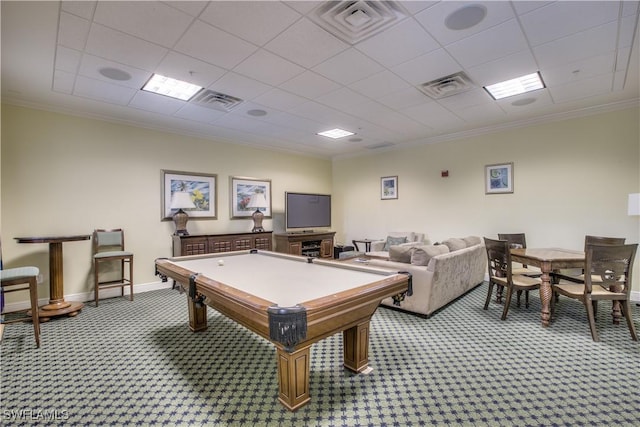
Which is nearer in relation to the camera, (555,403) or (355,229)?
(555,403)

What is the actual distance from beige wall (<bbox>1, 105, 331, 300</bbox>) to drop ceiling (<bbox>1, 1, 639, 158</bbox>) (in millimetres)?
307

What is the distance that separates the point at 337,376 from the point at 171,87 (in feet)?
12.0

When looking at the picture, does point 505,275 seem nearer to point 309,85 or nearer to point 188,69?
point 309,85

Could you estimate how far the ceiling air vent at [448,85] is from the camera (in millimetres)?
3309

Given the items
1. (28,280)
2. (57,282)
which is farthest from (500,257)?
(57,282)

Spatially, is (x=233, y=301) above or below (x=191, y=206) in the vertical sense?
below

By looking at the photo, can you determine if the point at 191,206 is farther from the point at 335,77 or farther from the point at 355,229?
the point at 355,229

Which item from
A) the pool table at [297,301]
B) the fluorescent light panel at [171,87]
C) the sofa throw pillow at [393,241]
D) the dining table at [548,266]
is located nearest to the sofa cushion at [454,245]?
the dining table at [548,266]

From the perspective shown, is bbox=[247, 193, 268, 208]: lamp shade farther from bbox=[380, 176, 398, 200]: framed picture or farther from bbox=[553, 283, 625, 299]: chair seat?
bbox=[553, 283, 625, 299]: chair seat

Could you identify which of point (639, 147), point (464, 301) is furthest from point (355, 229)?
point (639, 147)

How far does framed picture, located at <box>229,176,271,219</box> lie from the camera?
5.84 m

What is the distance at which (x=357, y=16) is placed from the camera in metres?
2.25

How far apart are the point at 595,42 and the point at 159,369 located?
4706 mm

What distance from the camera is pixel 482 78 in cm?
332
